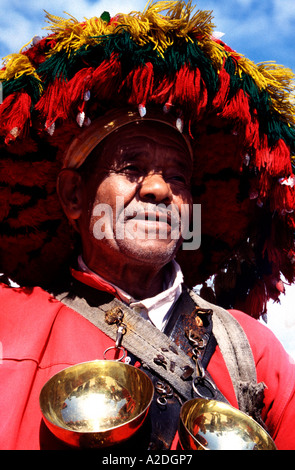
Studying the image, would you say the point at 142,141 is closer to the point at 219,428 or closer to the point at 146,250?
the point at 146,250

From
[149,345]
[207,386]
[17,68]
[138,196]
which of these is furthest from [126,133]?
[207,386]

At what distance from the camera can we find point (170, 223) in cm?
193

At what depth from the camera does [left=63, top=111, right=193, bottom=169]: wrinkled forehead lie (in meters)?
1.99

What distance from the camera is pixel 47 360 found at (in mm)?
1579

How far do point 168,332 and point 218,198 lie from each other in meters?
0.99

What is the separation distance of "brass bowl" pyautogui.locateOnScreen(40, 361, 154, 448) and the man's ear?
0.90 metres

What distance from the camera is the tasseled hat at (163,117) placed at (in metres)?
1.71

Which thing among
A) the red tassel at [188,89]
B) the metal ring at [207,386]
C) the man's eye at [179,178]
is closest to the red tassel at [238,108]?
the red tassel at [188,89]

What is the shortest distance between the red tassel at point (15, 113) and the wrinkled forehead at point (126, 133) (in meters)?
0.38

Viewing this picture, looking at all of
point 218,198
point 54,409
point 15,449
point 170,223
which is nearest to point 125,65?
point 170,223

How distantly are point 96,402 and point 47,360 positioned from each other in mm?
269

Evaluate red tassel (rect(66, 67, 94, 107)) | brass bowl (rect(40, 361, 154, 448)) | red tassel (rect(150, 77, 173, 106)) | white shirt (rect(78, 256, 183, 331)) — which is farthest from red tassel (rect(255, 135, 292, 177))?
brass bowl (rect(40, 361, 154, 448))

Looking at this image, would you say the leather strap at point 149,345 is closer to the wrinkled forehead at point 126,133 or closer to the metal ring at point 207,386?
the metal ring at point 207,386
